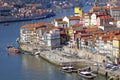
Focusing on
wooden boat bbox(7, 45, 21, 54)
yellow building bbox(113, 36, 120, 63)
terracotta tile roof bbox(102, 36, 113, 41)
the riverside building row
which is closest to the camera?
yellow building bbox(113, 36, 120, 63)

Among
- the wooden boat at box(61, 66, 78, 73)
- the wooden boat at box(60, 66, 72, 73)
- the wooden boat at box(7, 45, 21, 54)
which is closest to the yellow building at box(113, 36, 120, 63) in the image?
the wooden boat at box(61, 66, 78, 73)

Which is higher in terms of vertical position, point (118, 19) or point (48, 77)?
point (118, 19)

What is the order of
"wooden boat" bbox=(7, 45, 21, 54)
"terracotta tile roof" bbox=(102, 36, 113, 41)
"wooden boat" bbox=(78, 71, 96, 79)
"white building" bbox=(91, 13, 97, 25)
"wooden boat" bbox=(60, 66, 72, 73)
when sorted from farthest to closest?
"white building" bbox=(91, 13, 97, 25), "wooden boat" bbox=(7, 45, 21, 54), "terracotta tile roof" bbox=(102, 36, 113, 41), "wooden boat" bbox=(60, 66, 72, 73), "wooden boat" bbox=(78, 71, 96, 79)

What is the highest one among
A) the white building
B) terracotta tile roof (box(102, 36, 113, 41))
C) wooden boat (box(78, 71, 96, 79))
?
the white building

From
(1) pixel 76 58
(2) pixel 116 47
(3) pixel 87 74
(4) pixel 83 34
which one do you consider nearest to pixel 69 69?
(3) pixel 87 74

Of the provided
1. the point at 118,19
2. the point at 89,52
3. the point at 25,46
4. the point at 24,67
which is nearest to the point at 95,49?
the point at 89,52

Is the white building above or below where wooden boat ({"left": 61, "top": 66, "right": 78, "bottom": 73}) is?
above

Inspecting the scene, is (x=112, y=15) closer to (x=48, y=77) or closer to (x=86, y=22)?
(x=86, y=22)

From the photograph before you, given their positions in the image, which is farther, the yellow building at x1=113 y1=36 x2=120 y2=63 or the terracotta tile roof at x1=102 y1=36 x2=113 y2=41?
the terracotta tile roof at x1=102 y1=36 x2=113 y2=41

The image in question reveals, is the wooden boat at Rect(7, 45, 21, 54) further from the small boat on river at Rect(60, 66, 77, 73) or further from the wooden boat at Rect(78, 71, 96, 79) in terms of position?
the wooden boat at Rect(78, 71, 96, 79)
